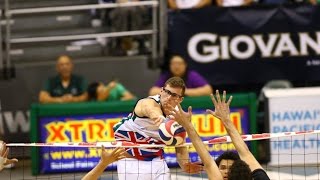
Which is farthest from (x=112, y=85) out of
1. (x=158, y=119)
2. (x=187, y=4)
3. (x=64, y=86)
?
(x=158, y=119)

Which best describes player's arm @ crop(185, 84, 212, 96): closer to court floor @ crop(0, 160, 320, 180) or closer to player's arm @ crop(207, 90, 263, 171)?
court floor @ crop(0, 160, 320, 180)

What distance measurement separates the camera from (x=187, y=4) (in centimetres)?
1430

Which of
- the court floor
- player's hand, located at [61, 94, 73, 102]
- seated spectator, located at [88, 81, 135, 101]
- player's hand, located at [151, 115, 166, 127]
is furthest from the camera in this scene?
seated spectator, located at [88, 81, 135, 101]

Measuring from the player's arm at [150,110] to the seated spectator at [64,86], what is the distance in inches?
188

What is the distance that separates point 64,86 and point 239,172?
7462 millimetres

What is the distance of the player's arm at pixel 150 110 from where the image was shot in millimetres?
7938

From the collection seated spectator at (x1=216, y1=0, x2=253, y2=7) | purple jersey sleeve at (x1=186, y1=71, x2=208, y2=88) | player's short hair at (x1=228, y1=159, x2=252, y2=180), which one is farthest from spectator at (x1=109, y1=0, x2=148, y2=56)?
player's short hair at (x1=228, y1=159, x2=252, y2=180)

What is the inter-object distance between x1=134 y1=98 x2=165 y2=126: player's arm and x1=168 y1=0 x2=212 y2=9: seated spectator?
5918 millimetres

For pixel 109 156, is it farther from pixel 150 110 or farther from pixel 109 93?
pixel 109 93

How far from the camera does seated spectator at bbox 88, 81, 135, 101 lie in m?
13.3

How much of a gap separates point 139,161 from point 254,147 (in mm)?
4486

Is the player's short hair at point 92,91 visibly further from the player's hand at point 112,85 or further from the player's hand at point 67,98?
the player's hand at point 67,98

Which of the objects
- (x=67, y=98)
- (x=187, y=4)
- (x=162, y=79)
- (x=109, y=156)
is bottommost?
(x=109, y=156)

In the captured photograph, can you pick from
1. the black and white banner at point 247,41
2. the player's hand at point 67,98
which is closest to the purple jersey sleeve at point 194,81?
the black and white banner at point 247,41
